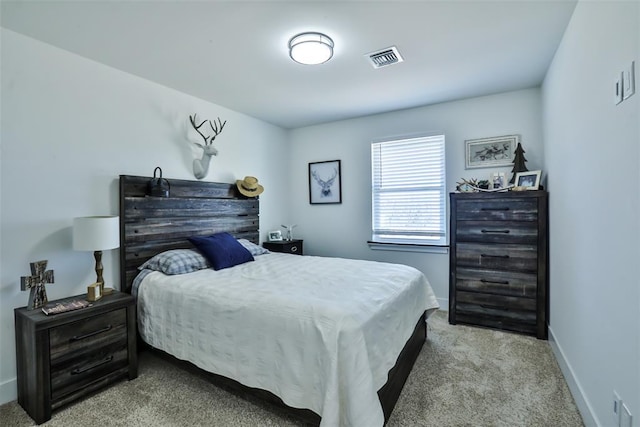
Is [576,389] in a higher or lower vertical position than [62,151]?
lower

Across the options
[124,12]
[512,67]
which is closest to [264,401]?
[124,12]

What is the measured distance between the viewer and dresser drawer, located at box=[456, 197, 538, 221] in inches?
114

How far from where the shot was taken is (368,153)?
13.9ft

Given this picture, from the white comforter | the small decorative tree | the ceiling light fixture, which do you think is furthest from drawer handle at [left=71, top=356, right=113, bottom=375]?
the small decorative tree

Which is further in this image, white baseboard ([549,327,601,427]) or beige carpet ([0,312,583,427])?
beige carpet ([0,312,583,427])

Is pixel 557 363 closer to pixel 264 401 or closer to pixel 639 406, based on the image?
pixel 639 406

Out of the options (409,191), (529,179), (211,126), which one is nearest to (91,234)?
(211,126)

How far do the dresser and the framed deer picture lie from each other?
5.66 feet

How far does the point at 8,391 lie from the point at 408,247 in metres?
3.84

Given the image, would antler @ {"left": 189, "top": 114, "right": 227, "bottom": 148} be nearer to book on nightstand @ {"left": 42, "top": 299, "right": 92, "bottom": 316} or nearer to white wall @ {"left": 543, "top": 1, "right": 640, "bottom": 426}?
book on nightstand @ {"left": 42, "top": 299, "right": 92, "bottom": 316}

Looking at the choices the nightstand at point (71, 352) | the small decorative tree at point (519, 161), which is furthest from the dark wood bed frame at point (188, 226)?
the small decorative tree at point (519, 161)

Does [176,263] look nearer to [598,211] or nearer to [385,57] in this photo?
[385,57]

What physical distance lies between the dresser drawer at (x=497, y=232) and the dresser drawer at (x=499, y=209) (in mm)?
50

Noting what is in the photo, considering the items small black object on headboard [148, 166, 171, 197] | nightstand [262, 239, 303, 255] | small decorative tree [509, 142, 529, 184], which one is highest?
small decorative tree [509, 142, 529, 184]
